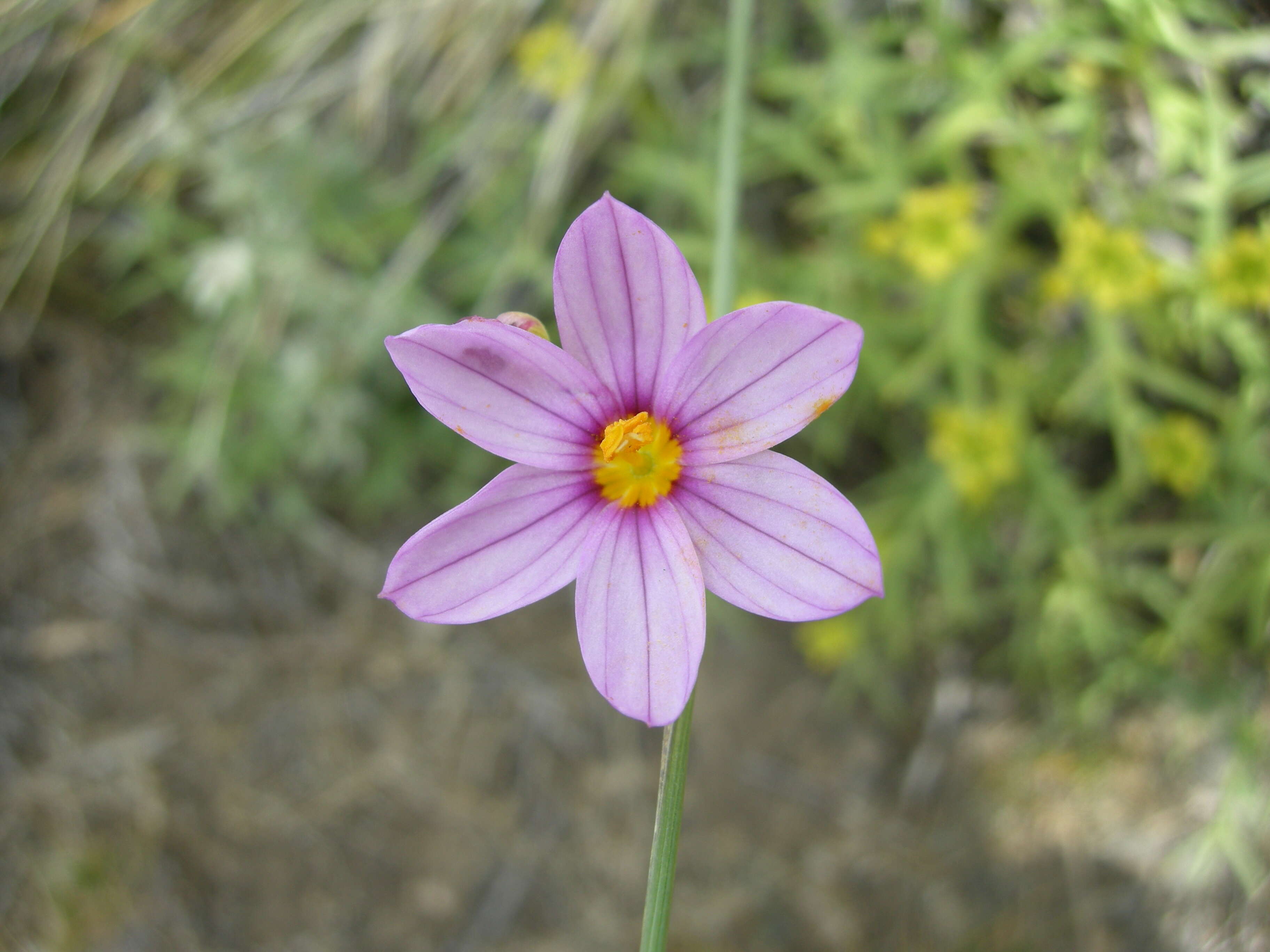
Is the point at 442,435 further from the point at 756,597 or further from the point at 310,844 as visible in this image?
the point at 756,597

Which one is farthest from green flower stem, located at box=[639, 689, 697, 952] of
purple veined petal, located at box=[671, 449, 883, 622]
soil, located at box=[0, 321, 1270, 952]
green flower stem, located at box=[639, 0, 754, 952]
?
soil, located at box=[0, 321, 1270, 952]

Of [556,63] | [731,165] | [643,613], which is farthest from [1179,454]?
[556,63]

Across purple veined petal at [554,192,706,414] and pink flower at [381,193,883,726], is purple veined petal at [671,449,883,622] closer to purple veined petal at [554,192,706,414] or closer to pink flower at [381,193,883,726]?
pink flower at [381,193,883,726]

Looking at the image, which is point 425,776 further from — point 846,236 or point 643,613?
point 643,613

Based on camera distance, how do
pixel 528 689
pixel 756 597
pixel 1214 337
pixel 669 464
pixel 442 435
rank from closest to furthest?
pixel 756 597 → pixel 669 464 → pixel 1214 337 → pixel 442 435 → pixel 528 689

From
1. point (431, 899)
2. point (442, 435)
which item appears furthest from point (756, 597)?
point (431, 899)

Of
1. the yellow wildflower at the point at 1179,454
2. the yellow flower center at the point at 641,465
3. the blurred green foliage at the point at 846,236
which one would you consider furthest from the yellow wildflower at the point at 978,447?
the yellow flower center at the point at 641,465

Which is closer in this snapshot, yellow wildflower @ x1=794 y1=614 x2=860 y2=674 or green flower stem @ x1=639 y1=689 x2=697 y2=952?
green flower stem @ x1=639 y1=689 x2=697 y2=952

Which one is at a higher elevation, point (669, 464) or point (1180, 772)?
point (1180, 772)
